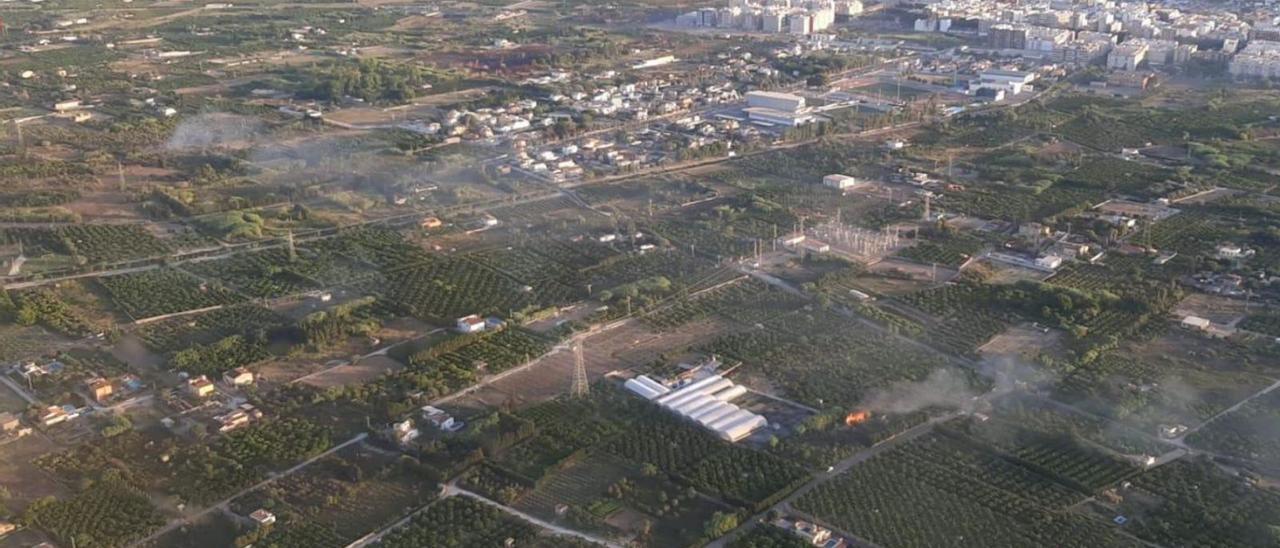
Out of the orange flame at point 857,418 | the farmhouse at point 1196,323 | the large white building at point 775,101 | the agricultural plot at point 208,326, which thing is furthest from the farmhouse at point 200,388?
the large white building at point 775,101

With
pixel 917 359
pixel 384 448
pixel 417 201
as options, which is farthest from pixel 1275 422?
pixel 417 201

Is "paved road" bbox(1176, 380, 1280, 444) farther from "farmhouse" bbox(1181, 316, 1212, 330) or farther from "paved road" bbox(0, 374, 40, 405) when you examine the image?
"paved road" bbox(0, 374, 40, 405)

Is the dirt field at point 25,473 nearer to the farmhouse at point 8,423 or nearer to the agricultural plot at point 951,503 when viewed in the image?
the farmhouse at point 8,423

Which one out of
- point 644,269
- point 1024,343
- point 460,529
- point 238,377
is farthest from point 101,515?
point 1024,343

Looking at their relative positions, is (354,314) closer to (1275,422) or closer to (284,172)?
(284,172)

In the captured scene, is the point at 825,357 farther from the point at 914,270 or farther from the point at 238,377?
the point at 238,377

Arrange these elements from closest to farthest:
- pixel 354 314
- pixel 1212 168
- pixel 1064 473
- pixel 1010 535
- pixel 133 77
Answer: pixel 1010 535, pixel 1064 473, pixel 354 314, pixel 1212 168, pixel 133 77
